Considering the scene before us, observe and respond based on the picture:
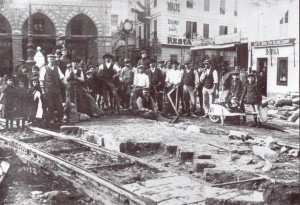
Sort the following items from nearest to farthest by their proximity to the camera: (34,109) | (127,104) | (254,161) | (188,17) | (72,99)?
1. (254,161)
2. (188,17)
3. (34,109)
4. (72,99)
5. (127,104)

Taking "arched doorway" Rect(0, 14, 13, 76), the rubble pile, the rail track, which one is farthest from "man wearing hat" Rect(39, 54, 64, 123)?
"arched doorway" Rect(0, 14, 13, 76)

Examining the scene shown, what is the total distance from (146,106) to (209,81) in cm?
191

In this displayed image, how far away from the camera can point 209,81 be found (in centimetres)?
1082

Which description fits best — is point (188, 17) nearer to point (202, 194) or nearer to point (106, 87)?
point (202, 194)

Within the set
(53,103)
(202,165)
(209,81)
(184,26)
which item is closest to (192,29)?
(209,81)

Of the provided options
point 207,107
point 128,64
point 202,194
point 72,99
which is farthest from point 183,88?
point 202,194

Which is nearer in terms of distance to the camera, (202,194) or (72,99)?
(202,194)

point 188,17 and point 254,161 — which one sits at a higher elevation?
point 188,17

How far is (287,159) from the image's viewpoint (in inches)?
248

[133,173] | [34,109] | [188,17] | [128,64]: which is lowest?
[133,173]

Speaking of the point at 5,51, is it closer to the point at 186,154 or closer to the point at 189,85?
the point at 189,85

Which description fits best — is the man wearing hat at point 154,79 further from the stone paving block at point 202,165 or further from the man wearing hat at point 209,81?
the stone paving block at point 202,165

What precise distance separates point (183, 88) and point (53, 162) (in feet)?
19.5

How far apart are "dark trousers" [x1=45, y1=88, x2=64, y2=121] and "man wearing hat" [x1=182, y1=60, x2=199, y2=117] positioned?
3.62 meters
